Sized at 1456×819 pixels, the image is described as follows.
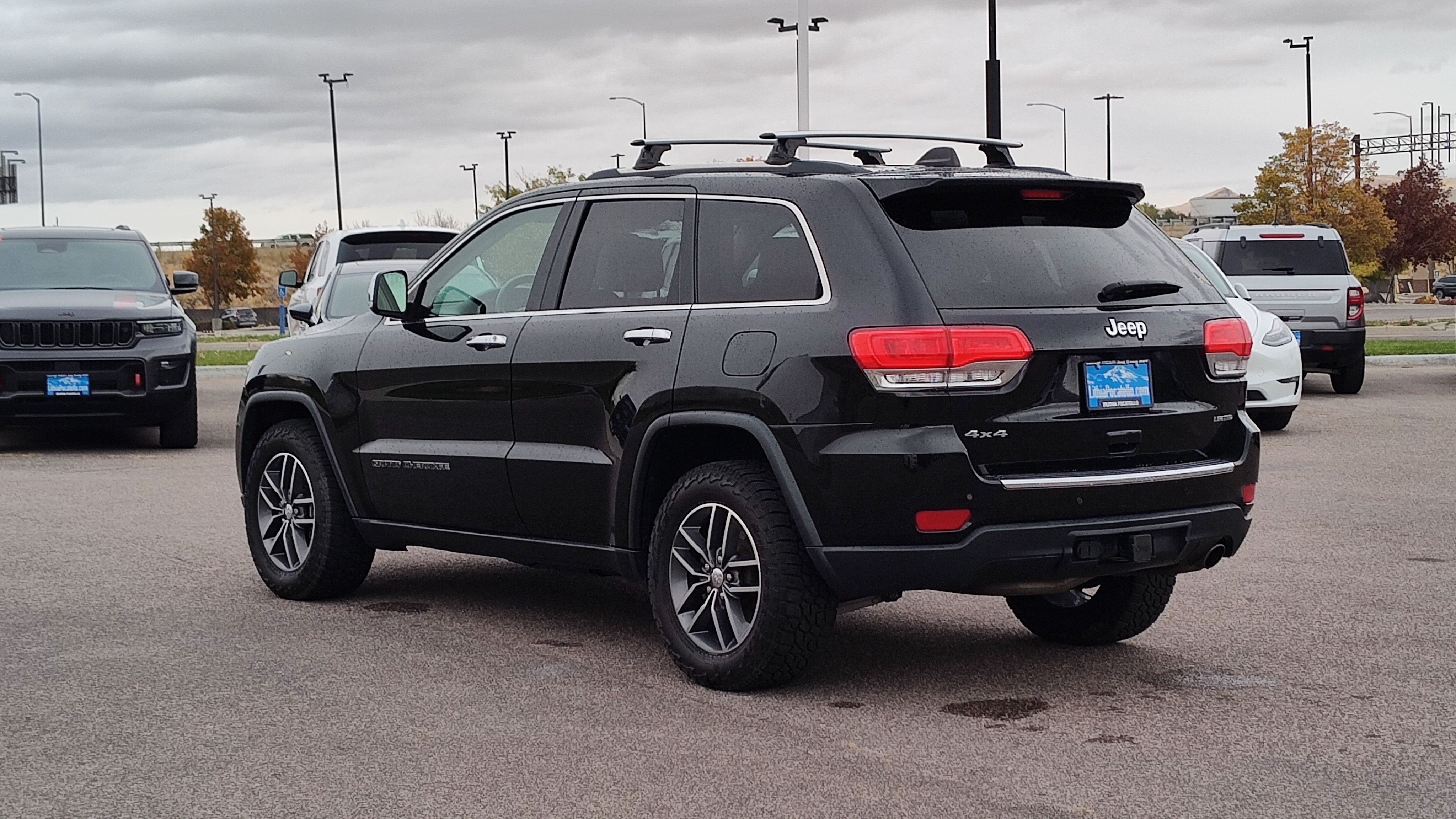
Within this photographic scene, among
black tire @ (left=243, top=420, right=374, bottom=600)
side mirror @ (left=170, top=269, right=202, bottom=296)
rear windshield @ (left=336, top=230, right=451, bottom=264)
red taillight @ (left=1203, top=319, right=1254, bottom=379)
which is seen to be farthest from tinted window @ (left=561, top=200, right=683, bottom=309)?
rear windshield @ (left=336, top=230, right=451, bottom=264)

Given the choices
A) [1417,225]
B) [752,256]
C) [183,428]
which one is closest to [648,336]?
[752,256]

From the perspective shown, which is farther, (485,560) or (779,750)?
(485,560)

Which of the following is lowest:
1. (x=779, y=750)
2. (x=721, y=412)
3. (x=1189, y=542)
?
(x=779, y=750)

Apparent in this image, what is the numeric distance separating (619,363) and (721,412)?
0.58 metres

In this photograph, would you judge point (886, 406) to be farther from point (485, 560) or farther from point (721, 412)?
point (485, 560)

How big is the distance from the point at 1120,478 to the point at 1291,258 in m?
13.7

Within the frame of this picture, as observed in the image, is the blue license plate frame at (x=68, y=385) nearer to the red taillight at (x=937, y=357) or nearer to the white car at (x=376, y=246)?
the white car at (x=376, y=246)

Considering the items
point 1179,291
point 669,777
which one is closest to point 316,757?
point 669,777

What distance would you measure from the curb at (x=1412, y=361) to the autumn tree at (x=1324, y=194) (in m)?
34.3

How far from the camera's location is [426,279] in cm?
726

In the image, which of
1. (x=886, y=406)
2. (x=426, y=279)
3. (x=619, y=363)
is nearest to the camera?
(x=886, y=406)

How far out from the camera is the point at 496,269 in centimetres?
702

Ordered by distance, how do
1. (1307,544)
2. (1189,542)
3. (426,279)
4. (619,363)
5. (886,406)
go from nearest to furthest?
(886,406), (1189,542), (619,363), (426,279), (1307,544)

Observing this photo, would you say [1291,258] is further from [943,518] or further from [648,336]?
[943,518]
